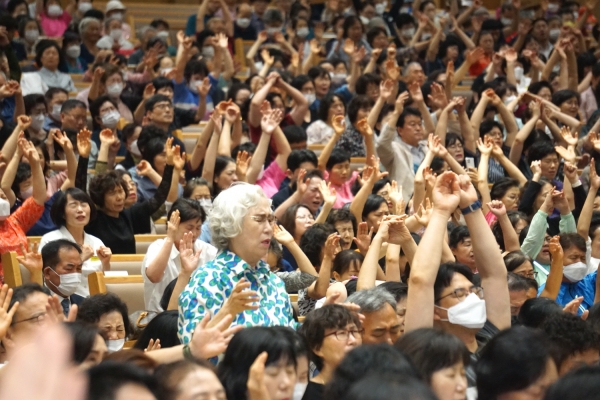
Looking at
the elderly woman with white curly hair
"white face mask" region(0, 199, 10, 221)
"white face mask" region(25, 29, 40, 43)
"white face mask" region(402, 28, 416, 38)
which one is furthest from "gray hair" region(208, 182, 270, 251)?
"white face mask" region(402, 28, 416, 38)

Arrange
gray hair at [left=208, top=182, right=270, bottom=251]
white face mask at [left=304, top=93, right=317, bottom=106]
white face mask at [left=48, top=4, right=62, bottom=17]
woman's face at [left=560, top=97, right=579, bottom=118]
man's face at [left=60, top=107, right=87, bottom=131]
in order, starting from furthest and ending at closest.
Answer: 1. white face mask at [left=48, top=4, right=62, bottom=17]
2. white face mask at [left=304, top=93, right=317, bottom=106]
3. woman's face at [left=560, top=97, right=579, bottom=118]
4. man's face at [left=60, top=107, right=87, bottom=131]
5. gray hair at [left=208, top=182, right=270, bottom=251]

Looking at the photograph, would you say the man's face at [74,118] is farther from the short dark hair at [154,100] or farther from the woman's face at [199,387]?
the woman's face at [199,387]

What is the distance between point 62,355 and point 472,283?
A: 212 centimetres

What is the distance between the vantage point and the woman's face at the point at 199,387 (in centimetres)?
184

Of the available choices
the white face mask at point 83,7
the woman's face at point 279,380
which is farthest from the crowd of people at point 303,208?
the white face mask at point 83,7

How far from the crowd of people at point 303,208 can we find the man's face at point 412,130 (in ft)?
0.05

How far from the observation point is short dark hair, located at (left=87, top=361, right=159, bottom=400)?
1.50 m

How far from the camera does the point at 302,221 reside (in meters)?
4.55

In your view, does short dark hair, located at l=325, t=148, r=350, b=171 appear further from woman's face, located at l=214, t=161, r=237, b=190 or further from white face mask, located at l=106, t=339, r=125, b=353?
white face mask, located at l=106, t=339, r=125, b=353

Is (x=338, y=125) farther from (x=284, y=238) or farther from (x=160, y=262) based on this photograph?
(x=160, y=262)

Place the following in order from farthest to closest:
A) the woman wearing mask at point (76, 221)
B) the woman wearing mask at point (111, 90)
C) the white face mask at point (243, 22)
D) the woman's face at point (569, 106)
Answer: the white face mask at point (243, 22) → the woman's face at point (569, 106) → the woman wearing mask at point (111, 90) → the woman wearing mask at point (76, 221)

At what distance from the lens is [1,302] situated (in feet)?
8.73

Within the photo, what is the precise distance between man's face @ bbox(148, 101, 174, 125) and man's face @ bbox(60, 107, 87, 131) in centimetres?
44

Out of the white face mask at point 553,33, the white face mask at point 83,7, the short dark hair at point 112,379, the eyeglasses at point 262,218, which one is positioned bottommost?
the white face mask at point 553,33
